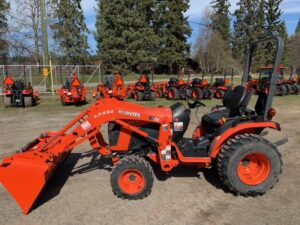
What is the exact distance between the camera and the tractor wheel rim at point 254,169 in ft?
13.8

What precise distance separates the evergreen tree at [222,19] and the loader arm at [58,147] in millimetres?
48804

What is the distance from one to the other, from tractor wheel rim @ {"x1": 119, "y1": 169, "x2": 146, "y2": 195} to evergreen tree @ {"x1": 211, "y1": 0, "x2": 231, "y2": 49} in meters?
49.1

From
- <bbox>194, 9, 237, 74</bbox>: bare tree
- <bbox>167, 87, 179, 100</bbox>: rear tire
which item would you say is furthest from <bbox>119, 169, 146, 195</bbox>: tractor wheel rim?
<bbox>194, 9, 237, 74</bbox>: bare tree

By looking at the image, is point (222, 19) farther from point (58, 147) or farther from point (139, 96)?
point (58, 147)

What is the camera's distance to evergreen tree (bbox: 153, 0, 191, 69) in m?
38.7

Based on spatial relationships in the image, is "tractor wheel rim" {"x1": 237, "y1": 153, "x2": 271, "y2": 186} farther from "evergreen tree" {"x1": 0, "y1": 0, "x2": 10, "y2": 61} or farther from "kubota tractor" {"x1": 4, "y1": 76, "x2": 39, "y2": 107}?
"evergreen tree" {"x1": 0, "y1": 0, "x2": 10, "y2": 61}

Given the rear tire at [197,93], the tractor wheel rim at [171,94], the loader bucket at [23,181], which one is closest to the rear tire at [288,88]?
the rear tire at [197,93]

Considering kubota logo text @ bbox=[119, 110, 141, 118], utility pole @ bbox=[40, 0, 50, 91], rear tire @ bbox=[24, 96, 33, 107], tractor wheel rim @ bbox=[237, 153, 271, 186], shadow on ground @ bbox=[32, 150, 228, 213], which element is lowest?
Answer: rear tire @ bbox=[24, 96, 33, 107]

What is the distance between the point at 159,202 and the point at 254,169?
4.54 ft

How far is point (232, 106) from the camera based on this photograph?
187 inches

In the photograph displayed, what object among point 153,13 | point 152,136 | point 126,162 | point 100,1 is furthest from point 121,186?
point 153,13

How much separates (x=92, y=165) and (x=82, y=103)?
8600 millimetres

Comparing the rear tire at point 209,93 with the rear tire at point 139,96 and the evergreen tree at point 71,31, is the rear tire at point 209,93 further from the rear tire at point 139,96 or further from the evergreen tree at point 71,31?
the evergreen tree at point 71,31

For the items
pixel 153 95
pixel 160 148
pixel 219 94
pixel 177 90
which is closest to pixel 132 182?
pixel 160 148
